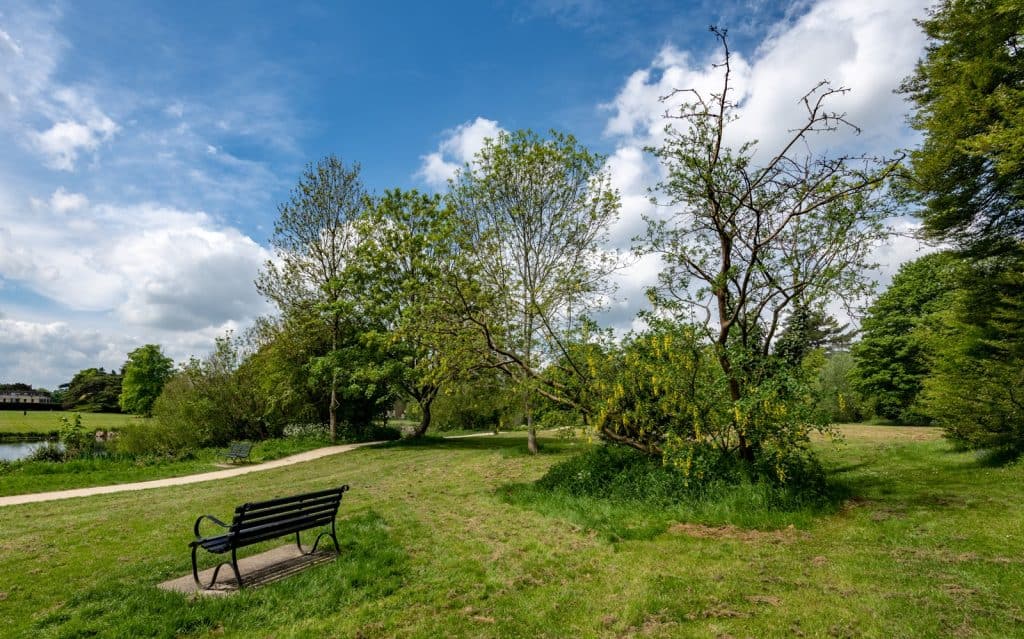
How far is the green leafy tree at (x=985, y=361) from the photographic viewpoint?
10812mm

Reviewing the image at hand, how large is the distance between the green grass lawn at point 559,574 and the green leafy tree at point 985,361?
1.83 meters

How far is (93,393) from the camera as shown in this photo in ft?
233

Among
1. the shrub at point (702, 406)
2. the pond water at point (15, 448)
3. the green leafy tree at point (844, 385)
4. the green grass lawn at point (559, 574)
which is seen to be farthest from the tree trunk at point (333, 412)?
the green leafy tree at point (844, 385)

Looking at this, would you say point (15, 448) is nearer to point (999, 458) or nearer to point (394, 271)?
point (394, 271)

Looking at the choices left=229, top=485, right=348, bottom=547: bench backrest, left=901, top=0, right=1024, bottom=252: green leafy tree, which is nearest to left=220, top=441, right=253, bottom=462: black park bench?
left=229, top=485, right=348, bottom=547: bench backrest

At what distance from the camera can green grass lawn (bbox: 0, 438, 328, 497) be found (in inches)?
514

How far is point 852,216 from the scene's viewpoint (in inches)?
342

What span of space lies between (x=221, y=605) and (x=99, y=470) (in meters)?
15.6

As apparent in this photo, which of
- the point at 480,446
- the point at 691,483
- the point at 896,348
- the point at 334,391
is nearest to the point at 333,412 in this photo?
the point at 334,391

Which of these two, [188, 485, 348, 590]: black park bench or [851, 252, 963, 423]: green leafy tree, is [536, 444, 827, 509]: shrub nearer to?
[188, 485, 348, 590]: black park bench

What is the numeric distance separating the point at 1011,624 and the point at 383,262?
72.7 feet

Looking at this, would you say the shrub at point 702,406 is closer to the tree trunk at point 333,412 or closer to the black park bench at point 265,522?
the black park bench at point 265,522

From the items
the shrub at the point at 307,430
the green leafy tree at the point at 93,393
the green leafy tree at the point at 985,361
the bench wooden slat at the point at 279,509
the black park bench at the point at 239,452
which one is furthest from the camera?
the green leafy tree at the point at 93,393

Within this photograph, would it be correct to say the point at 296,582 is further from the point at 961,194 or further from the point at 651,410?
the point at 961,194
